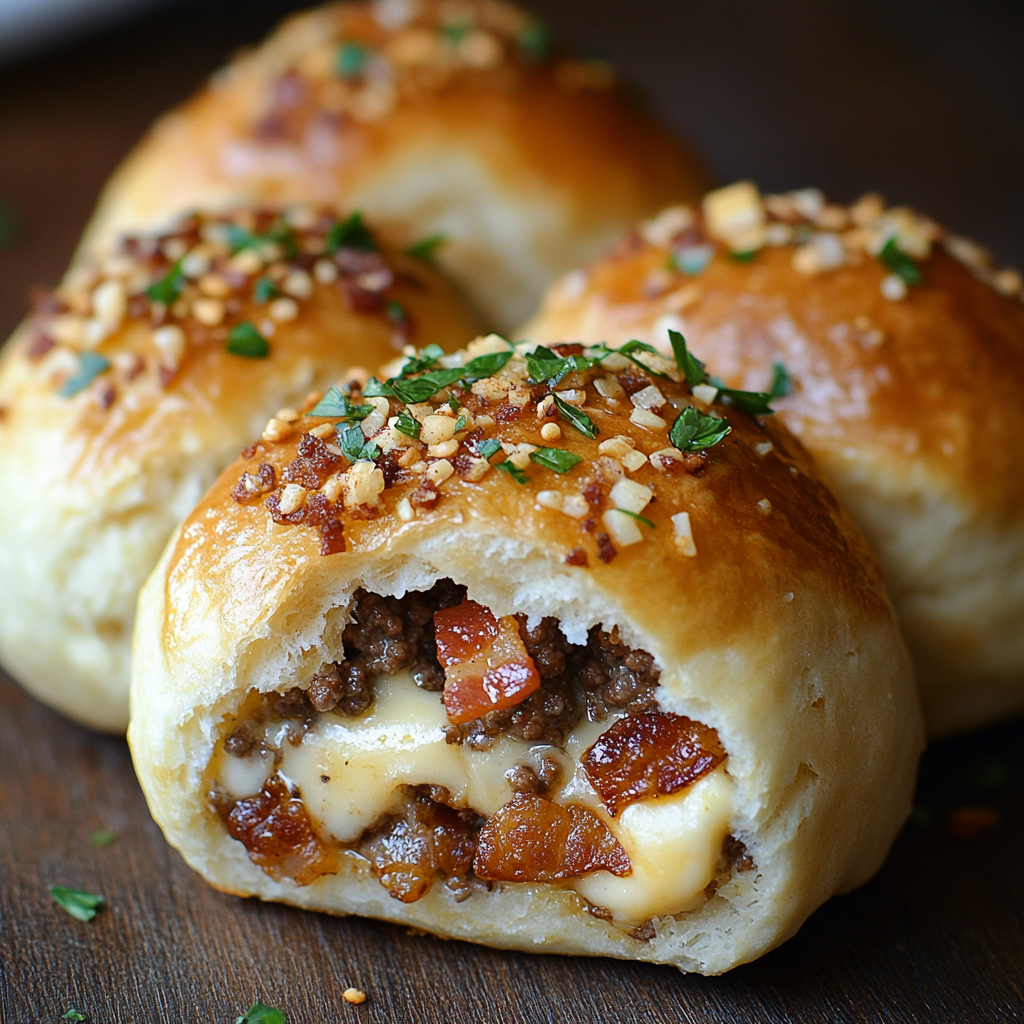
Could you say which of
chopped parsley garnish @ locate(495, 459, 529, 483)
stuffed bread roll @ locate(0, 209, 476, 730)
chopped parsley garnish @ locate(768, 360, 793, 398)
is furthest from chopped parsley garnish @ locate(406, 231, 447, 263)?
chopped parsley garnish @ locate(495, 459, 529, 483)

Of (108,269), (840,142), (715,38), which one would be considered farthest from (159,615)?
(715,38)

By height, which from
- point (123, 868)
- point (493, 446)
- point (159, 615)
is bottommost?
point (123, 868)

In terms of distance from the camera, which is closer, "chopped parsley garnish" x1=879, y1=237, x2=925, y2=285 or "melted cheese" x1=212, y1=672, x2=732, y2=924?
"melted cheese" x1=212, y1=672, x2=732, y2=924

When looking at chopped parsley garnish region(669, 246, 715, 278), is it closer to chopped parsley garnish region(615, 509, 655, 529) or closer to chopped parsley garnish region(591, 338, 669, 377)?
chopped parsley garnish region(591, 338, 669, 377)

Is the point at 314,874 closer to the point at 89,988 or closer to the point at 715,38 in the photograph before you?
the point at 89,988

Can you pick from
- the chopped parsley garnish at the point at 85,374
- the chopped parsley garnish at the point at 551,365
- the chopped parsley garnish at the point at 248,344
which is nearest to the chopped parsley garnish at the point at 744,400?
the chopped parsley garnish at the point at 551,365

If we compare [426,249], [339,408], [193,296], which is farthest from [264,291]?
[339,408]
